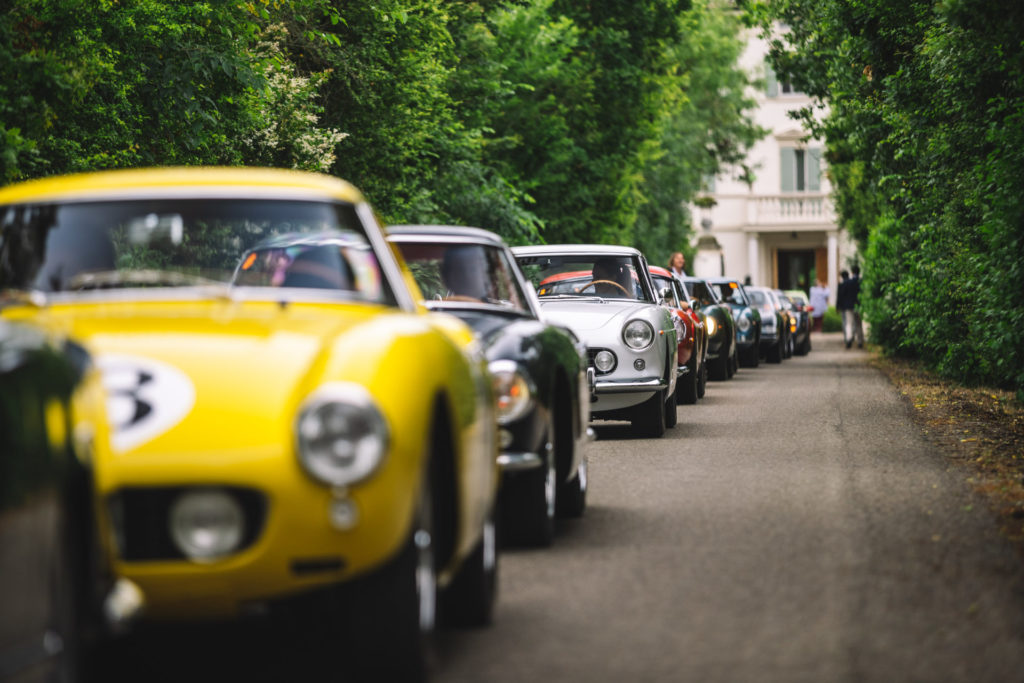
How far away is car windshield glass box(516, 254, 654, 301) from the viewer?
14250 mm

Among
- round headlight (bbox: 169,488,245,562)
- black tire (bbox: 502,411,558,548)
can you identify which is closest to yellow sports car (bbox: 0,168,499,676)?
round headlight (bbox: 169,488,245,562)

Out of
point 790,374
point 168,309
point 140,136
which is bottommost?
point 790,374

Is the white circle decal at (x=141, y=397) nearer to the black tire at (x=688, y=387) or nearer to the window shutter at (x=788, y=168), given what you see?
the black tire at (x=688, y=387)

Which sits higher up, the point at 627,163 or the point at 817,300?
the point at 627,163

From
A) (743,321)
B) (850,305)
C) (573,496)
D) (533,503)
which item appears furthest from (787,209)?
(533,503)

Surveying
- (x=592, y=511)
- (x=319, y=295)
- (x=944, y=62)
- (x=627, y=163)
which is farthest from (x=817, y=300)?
(x=319, y=295)

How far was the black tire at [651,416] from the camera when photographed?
45.3 ft

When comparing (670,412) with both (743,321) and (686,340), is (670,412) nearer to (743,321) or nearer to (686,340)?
(686,340)

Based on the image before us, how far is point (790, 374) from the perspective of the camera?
26766 millimetres

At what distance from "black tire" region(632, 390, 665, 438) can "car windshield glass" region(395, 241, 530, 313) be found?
5.30 m

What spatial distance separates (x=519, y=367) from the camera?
7109 millimetres

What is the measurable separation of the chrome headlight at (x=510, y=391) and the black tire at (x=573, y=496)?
1608 mm

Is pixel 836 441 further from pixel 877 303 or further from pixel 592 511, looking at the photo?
pixel 877 303

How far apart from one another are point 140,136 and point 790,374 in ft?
48.1
